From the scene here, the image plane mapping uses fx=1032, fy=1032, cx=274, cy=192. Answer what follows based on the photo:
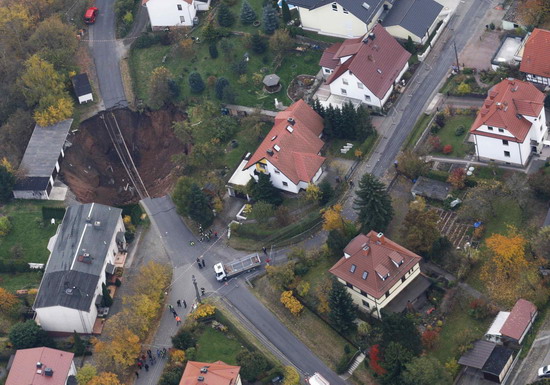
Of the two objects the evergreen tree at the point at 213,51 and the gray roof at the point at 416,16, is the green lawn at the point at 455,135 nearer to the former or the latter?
the gray roof at the point at 416,16

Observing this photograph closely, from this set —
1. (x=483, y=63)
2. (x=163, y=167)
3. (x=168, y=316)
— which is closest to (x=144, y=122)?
(x=163, y=167)

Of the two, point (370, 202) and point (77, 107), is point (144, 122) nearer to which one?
point (77, 107)

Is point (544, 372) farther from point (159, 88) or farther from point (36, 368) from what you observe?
point (159, 88)

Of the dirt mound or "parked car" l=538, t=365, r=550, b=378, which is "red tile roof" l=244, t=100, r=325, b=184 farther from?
"parked car" l=538, t=365, r=550, b=378

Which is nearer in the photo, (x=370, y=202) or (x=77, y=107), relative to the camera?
(x=370, y=202)

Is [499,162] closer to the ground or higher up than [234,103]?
higher up

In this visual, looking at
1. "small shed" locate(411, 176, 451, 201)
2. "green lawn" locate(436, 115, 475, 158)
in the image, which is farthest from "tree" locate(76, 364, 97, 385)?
"green lawn" locate(436, 115, 475, 158)

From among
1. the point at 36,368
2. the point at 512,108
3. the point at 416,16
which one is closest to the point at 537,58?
the point at 512,108
